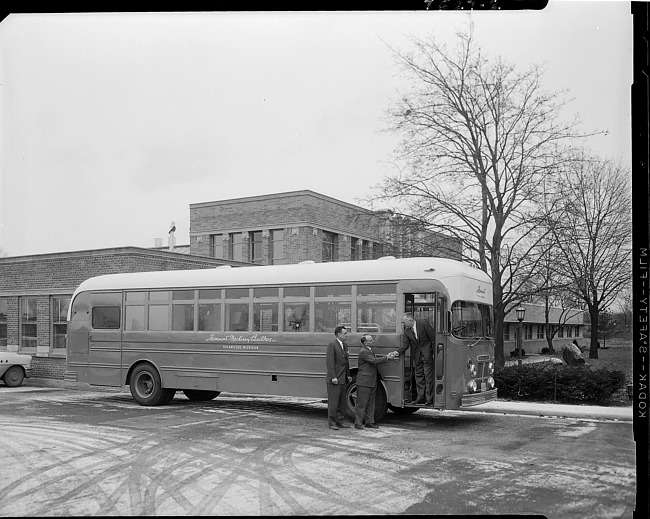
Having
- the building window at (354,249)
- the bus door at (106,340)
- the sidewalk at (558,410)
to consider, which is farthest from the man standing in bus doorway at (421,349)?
the building window at (354,249)

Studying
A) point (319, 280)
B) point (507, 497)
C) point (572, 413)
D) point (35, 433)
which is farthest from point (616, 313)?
point (35, 433)

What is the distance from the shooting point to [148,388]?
48.2ft

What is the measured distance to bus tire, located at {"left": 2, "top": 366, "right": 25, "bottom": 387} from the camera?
1933 centimetres

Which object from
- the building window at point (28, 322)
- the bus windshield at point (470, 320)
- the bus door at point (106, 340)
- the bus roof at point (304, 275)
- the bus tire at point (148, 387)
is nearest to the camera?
the bus windshield at point (470, 320)

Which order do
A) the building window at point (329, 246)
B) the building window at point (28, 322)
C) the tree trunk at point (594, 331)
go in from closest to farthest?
the tree trunk at point (594, 331) < the building window at point (28, 322) < the building window at point (329, 246)

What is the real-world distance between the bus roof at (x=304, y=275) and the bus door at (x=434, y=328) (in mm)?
387

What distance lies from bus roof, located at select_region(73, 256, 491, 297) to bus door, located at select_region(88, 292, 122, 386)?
34 cm

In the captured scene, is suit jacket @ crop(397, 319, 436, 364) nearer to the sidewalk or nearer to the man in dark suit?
the man in dark suit

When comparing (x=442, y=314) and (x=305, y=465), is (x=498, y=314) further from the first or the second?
(x=305, y=465)

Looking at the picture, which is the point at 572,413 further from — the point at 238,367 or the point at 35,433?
the point at 35,433

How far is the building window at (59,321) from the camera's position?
20.5 metres

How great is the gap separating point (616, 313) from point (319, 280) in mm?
7810

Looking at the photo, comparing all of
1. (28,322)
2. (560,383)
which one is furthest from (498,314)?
(28,322)

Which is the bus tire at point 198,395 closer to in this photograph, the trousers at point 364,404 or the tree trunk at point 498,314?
the trousers at point 364,404
